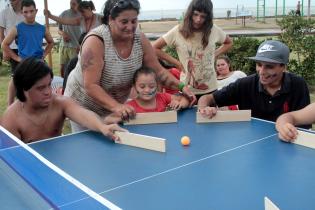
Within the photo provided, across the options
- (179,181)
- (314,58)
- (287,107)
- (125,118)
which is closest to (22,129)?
(125,118)

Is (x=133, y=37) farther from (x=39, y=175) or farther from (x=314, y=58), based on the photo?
(x=314, y=58)

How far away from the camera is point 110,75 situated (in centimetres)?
318

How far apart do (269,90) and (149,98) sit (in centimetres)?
100

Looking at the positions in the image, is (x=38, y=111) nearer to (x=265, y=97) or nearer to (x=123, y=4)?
(x=123, y=4)

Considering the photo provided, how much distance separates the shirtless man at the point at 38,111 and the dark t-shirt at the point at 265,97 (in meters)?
1.22

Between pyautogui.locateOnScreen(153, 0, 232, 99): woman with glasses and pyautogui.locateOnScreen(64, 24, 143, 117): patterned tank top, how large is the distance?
93cm

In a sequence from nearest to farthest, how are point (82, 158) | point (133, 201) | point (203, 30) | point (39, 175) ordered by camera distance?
point (133, 201) → point (39, 175) → point (82, 158) → point (203, 30)

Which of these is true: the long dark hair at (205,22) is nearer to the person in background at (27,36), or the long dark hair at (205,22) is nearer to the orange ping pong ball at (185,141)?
the orange ping pong ball at (185,141)

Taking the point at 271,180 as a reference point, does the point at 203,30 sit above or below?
above

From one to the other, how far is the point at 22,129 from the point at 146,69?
3.58 ft

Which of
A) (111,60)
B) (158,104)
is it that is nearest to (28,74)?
(111,60)

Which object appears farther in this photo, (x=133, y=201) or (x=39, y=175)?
(x=39, y=175)

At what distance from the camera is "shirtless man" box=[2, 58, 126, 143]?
2811 millimetres

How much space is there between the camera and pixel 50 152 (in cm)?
253
